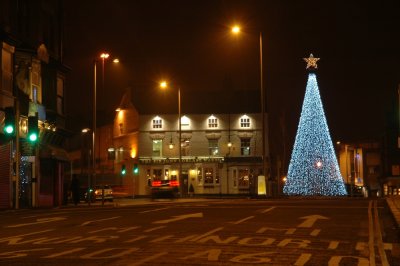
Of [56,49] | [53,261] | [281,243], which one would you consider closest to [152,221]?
[281,243]

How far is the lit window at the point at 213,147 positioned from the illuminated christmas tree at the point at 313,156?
956 cm

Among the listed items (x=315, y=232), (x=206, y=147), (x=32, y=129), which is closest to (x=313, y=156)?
(x=206, y=147)

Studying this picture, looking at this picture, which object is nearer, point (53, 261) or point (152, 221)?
point (53, 261)

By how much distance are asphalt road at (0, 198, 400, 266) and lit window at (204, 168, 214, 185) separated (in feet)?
168

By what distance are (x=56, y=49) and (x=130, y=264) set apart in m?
34.4

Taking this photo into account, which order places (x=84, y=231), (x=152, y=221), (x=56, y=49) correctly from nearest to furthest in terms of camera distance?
1. (x=84, y=231)
2. (x=152, y=221)
3. (x=56, y=49)

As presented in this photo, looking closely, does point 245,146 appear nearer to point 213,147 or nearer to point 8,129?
point 213,147

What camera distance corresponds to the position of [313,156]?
65750mm

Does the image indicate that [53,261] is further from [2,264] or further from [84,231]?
[84,231]

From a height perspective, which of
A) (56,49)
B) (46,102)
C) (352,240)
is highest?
(56,49)

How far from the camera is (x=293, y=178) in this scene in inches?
2660

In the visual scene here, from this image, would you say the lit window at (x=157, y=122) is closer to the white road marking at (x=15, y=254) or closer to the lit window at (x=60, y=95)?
the lit window at (x=60, y=95)

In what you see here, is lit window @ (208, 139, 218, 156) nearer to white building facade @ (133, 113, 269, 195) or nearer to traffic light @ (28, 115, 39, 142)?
white building facade @ (133, 113, 269, 195)

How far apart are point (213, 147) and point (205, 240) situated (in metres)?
59.1
